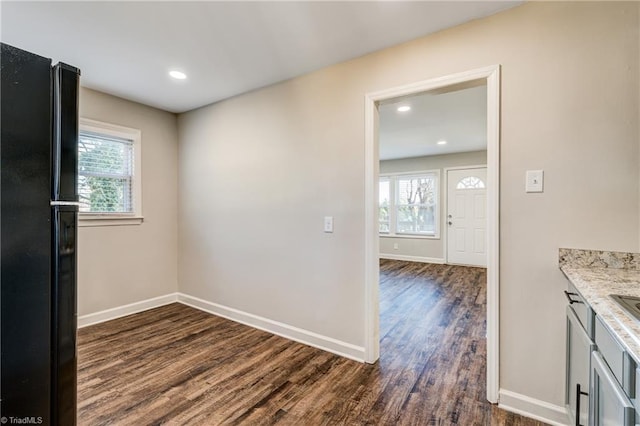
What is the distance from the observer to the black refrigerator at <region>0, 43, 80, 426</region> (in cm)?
88

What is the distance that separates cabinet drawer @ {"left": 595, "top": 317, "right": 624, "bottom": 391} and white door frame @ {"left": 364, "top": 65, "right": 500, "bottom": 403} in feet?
2.54

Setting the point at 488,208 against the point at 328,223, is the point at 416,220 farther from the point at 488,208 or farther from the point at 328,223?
the point at 488,208

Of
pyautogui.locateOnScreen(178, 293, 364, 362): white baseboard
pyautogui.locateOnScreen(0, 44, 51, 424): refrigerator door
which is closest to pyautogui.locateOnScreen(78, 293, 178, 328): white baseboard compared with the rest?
pyautogui.locateOnScreen(178, 293, 364, 362): white baseboard

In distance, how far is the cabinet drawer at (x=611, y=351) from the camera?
2.92 ft

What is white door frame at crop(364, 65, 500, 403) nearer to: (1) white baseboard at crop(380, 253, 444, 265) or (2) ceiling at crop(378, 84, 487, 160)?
(2) ceiling at crop(378, 84, 487, 160)

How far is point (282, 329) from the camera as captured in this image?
2885 mm

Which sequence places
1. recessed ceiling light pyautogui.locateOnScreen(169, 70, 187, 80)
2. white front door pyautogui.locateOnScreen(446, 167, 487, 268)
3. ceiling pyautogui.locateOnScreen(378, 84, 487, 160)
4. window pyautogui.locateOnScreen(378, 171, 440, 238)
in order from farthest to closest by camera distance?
window pyautogui.locateOnScreen(378, 171, 440, 238)
white front door pyautogui.locateOnScreen(446, 167, 487, 268)
ceiling pyautogui.locateOnScreen(378, 84, 487, 160)
recessed ceiling light pyautogui.locateOnScreen(169, 70, 187, 80)

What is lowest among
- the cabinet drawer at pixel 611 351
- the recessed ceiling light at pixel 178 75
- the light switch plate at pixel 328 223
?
the cabinet drawer at pixel 611 351

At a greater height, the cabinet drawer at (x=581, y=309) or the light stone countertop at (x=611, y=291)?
the light stone countertop at (x=611, y=291)

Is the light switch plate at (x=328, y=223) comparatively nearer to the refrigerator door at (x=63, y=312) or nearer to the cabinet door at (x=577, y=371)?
the cabinet door at (x=577, y=371)

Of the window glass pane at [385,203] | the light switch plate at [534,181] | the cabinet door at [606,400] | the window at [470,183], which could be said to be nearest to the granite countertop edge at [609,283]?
the cabinet door at [606,400]

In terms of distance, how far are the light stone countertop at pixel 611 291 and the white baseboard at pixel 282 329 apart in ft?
5.14

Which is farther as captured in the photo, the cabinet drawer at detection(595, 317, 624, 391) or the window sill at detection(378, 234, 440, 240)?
the window sill at detection(378, 234, 440, 240)

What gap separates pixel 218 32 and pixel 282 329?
257 cm
